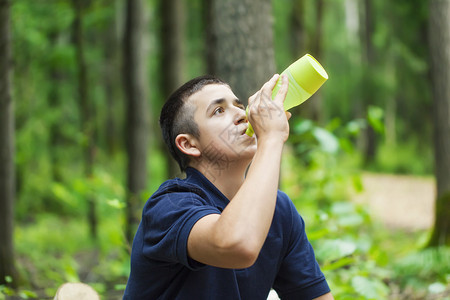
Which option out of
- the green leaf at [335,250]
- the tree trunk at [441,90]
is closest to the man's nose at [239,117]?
the green leaf at [335,250]

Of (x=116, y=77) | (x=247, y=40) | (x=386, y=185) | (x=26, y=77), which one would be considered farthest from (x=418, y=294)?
(x=116, y=77)

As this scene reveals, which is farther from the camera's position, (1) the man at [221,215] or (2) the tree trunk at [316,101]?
(2) the tree trunk at [316,101]

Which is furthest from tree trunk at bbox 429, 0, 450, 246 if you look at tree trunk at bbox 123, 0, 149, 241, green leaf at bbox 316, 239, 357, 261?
tree trunk at bbox 123, 0, 149, 241

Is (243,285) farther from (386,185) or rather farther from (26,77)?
(386,185)

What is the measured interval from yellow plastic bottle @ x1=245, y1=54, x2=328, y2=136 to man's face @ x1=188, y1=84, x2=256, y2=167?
0.06 metres

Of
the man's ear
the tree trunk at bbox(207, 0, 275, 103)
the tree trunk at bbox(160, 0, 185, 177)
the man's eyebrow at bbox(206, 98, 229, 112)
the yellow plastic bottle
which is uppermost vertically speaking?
the tree trunk at bbox(160, 0, 185, 177)

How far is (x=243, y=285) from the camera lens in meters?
1.98

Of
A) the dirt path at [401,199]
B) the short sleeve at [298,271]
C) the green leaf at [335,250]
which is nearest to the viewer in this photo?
the short sleeve at [298,271]

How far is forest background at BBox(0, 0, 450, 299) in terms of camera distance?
3.77 metres

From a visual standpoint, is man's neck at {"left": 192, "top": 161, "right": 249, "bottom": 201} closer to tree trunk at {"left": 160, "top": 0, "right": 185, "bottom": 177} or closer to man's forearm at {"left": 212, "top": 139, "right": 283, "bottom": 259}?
man's forearm at {"left": 212, "top": 139, "right": 283, "bottom": 259}

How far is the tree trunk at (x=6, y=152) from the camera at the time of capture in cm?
466

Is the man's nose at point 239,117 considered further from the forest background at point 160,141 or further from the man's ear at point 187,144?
the forest background at point 160,141

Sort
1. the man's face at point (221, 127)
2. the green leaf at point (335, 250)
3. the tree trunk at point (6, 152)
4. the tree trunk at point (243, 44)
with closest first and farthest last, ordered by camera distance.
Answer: the man's face at point (221, 127) < the green leaf at point (335, 250) < the tree trunk at point (243, 44) < the tree trunk at point (6, 152)

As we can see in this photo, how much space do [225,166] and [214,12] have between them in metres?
2.04
